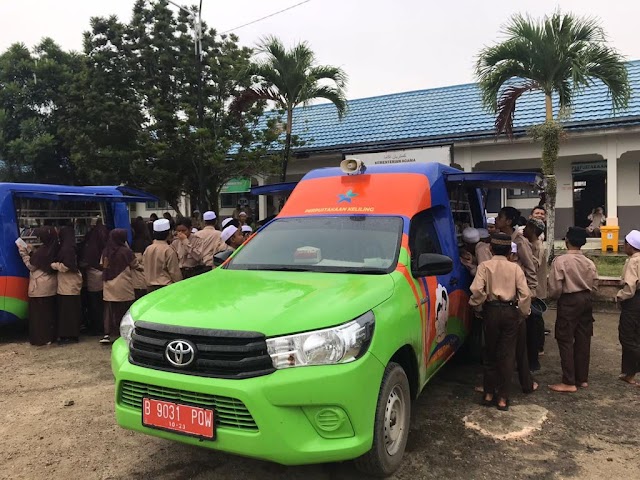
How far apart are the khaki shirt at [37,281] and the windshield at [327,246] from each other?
3.85 meters

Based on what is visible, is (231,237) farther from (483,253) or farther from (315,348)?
(315,348)

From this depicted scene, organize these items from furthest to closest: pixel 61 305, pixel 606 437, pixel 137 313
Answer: pixel 61 305
pixel 606 437
pixel 137 313

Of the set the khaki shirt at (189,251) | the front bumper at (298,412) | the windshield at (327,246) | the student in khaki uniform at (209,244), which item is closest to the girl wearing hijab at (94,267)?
the khaki shirt at (189,251)

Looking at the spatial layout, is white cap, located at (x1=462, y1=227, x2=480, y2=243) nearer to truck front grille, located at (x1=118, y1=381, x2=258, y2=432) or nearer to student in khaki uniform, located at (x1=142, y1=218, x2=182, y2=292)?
truck front grille, located at (x1=118, y1=381, x2=258, y2=432)

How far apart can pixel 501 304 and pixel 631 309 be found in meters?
1.61

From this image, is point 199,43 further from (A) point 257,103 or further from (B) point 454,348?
(B) point 454,348

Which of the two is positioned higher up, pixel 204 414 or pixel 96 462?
pixel 204 414

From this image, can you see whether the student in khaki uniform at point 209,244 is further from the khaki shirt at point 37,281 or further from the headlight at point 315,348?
the headlight at point 315,348

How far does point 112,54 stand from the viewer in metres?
14.6

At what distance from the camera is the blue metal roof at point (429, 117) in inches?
551

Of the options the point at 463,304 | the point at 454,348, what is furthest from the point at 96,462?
the point at 463,304

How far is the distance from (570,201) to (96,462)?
15768mm

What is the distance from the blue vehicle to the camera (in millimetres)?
6746

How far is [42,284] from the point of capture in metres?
6.80
